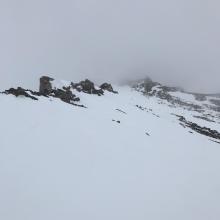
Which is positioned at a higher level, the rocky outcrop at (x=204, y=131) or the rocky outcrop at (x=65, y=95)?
the rocky outcrop at (x=65, y=95)

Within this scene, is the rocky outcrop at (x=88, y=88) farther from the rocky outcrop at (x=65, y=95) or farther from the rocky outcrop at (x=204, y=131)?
the rocky outcrop at (x=204, y=131)

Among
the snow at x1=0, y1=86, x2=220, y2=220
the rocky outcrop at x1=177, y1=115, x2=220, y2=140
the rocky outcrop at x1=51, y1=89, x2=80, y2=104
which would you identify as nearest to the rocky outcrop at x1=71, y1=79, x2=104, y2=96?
the rocky outcrop at x1=51, y1=89, x2=80, y2=104

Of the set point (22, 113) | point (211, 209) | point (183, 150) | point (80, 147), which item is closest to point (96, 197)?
point (80, 147)

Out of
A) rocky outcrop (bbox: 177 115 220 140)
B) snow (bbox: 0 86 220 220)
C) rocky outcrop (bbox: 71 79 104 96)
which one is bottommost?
rocky outcrop (bbox: 177 115 220 140)

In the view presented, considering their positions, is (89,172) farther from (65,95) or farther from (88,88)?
(88,88)

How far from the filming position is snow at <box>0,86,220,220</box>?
12.9 m

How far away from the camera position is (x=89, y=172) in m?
16.1

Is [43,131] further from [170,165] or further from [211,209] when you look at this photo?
[211,209]

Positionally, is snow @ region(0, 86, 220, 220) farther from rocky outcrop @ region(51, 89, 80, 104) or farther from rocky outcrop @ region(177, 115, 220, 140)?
rocky outcrop @ region(177, 115, 220, 140)

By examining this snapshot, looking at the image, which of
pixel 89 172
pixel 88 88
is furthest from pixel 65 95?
pixel 89 172

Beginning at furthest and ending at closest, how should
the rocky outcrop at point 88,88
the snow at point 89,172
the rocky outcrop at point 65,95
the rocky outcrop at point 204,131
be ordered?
the rocky outcrop at point 88,88, the rocky outcrop at point 204,131, the rocky outcrop at point 65,95, the snow at point 89,172

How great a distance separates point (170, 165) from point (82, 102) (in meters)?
18.9

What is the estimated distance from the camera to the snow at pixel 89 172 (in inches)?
508

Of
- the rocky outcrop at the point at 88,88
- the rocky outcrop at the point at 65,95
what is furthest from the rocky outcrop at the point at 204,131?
the rocky outcrop at the point at 65,95
